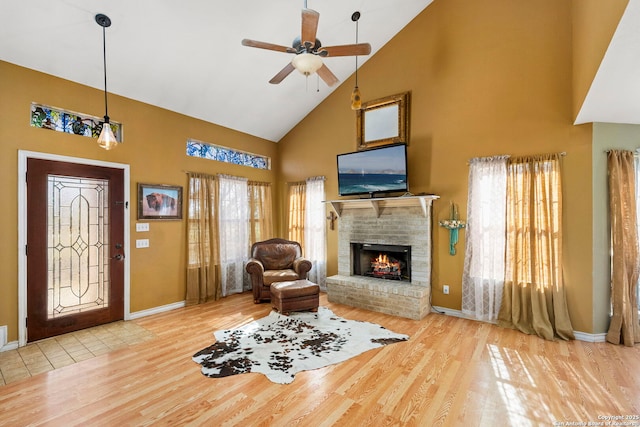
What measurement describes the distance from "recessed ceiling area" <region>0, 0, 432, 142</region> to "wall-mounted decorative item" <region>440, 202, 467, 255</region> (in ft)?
10.1

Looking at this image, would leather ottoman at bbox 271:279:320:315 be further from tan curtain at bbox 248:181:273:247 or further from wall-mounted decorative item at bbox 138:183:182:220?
wall-mounted decorative item at bbox 138:183:182:220

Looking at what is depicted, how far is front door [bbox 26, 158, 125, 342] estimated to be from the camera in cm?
339

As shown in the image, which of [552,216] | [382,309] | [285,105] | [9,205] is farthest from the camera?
[285,105]

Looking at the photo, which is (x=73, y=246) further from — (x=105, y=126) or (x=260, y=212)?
(x=260, y=212)

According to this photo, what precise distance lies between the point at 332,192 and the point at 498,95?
3.00 meters

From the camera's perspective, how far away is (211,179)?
513cm

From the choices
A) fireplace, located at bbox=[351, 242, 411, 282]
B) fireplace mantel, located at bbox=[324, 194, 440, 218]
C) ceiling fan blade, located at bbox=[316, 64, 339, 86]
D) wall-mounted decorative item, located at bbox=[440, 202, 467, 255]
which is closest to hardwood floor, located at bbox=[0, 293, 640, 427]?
wall-mounted decorative item, located at bbox=[440, 202, 467, 255]

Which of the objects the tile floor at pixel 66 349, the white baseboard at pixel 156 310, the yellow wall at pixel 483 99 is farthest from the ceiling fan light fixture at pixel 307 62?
the white baseboard at pixel 156 310

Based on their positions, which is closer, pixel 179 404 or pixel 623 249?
pixel 179 404

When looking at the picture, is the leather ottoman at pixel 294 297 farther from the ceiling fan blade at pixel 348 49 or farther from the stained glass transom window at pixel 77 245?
the ceiling fan blade at pixel 348 49

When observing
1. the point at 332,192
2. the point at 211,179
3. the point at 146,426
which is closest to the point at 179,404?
the point at 146,426

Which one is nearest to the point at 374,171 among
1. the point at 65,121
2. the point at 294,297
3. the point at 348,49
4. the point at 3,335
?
the point at 348,49

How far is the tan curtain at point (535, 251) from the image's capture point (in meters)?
3.49

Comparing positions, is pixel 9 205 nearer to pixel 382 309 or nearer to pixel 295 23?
pixel 295 23
